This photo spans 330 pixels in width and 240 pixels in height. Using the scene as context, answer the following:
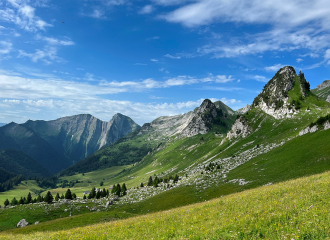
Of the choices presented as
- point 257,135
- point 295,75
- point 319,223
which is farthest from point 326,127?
point 295,75

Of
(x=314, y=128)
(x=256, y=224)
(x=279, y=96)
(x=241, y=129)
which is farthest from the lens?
(x=241, y=129)

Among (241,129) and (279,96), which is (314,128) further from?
(279,96)

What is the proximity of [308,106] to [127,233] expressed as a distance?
16086 cm

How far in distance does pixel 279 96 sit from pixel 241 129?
42109 millimetres

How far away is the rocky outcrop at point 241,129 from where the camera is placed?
15614 cm

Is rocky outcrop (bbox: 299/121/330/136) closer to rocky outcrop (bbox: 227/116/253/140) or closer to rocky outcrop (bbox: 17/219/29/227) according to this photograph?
rocky outcrop (bbox: 227/116/253/140)

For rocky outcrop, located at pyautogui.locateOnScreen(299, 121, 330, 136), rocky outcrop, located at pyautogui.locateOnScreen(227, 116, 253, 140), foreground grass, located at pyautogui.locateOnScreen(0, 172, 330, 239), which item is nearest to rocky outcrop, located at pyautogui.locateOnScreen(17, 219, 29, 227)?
foreground grass, located at pyautogui.locateOnScreen(0, 172, 330, 239)

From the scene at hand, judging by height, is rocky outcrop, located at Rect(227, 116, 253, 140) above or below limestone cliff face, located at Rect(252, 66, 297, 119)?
below

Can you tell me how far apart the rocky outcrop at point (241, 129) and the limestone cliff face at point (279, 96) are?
810 inches

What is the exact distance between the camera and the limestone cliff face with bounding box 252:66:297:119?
147 m

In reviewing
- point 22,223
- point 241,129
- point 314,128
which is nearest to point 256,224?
point 22,223

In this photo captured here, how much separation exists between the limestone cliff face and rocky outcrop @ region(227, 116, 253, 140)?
Result: 20.6 meters

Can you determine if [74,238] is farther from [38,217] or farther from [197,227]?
[38,217]

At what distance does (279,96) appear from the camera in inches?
6348
